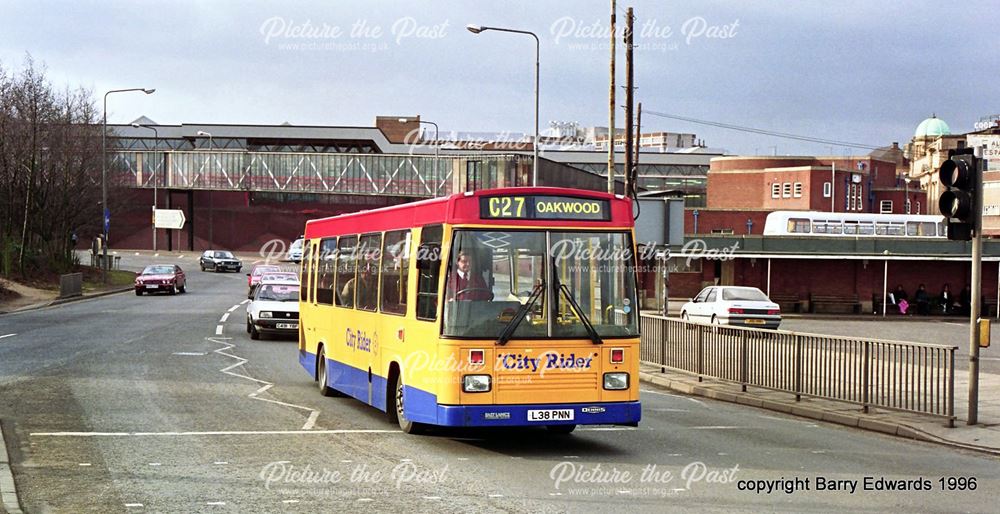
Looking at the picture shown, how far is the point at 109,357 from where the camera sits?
72.9 feet

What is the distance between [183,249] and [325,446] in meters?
95.2

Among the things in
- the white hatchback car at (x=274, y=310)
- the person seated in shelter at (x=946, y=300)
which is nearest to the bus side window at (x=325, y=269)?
the white hatchback car at (x=274, y=310)

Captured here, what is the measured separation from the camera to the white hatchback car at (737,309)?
113 ft

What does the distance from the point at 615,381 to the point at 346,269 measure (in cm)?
553

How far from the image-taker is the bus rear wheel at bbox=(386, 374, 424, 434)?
42.7 feet

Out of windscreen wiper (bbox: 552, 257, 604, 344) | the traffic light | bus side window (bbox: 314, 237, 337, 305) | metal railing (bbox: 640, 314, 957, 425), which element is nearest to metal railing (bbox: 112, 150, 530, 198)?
metal railing (bbox: 640, 314, 957, 425)

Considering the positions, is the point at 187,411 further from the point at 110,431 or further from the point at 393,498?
the point at 393,498

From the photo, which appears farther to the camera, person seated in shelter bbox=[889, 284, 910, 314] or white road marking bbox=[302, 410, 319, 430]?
person seated in shelter bbox=[889, 284, 910, 314]

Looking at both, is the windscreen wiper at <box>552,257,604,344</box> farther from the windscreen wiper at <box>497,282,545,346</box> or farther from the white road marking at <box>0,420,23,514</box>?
the white road marking at <box>0,420,23,514</box>

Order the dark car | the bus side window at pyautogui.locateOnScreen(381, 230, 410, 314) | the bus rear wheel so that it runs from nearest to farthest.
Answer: the bus rear wheel → the bus side window at pyautogui.locateOnScreen(381, 230, 410, 314) → the dark car

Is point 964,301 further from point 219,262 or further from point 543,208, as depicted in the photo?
point 219,262

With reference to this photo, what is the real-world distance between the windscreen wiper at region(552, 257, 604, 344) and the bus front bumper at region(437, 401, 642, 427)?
0.73 m

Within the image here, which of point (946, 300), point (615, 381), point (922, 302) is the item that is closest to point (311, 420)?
point (615, 381)

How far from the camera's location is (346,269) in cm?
1622
